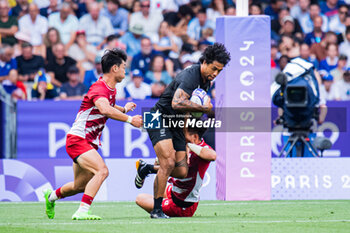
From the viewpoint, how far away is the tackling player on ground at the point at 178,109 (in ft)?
27.9

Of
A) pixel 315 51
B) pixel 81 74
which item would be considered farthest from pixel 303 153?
pixel 81 74

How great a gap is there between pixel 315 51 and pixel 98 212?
924 centimetres

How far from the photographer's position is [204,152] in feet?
27.9

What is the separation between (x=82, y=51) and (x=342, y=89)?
6.25m

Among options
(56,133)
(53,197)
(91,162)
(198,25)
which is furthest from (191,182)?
(198,25)

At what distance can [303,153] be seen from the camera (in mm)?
13383

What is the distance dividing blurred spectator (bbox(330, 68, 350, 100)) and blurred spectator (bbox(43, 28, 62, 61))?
6.58m

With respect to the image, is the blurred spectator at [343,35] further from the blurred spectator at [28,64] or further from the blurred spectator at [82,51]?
the blurred spectator at [28,64]

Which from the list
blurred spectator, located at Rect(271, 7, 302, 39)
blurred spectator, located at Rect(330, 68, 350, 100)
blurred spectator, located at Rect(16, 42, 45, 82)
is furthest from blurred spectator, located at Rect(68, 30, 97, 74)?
blurred spectator, located at Rect(330, 68, 350, 100)

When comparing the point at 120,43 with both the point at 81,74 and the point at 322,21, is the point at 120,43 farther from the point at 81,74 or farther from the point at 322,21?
the point at 322,21

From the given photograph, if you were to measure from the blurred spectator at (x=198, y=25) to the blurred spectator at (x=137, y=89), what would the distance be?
2.49 meters

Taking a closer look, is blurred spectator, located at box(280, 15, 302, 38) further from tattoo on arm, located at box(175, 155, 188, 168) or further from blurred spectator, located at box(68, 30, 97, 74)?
tattoo on arm, located at box(175, 155, 188, 168)

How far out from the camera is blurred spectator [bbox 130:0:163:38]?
1722 centimetres

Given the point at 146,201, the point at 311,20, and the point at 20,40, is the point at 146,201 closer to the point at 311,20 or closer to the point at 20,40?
the point at 20,40
